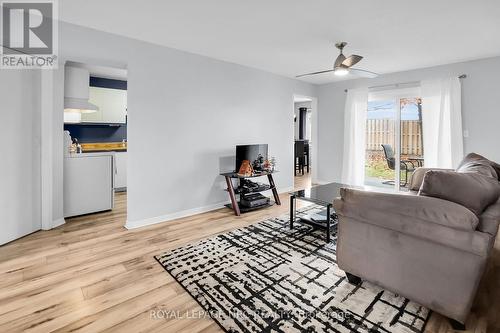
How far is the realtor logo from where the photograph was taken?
2.65 metres

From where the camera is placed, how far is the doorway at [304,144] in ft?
21.5

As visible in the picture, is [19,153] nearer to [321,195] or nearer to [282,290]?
[282,290]

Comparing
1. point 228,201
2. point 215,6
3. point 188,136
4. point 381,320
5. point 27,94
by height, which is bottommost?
point 381,320

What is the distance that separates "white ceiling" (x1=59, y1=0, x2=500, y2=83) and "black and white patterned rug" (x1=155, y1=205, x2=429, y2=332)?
2.45 meters

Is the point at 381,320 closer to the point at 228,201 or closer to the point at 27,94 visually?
the point at 228,201

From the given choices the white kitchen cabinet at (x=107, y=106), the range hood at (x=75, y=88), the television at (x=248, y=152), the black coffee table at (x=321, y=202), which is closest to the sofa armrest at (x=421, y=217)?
the black coffee table at (x=321, y=202)

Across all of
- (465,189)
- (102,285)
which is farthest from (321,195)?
(102,285)

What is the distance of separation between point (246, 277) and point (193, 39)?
9.62ft

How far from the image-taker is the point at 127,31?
10.2 ft

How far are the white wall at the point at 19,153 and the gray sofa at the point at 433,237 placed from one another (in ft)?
11.5

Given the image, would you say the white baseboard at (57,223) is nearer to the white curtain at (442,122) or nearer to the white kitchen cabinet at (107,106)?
the white kitchen cabinet at (107,106)

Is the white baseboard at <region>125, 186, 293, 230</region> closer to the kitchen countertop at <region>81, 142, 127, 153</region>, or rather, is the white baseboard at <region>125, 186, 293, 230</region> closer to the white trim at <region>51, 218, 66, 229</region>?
the white trim at <region>51, 218, 66, 229</region>

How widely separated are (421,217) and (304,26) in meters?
2.36

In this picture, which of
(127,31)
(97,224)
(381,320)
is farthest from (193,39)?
(381,320)
